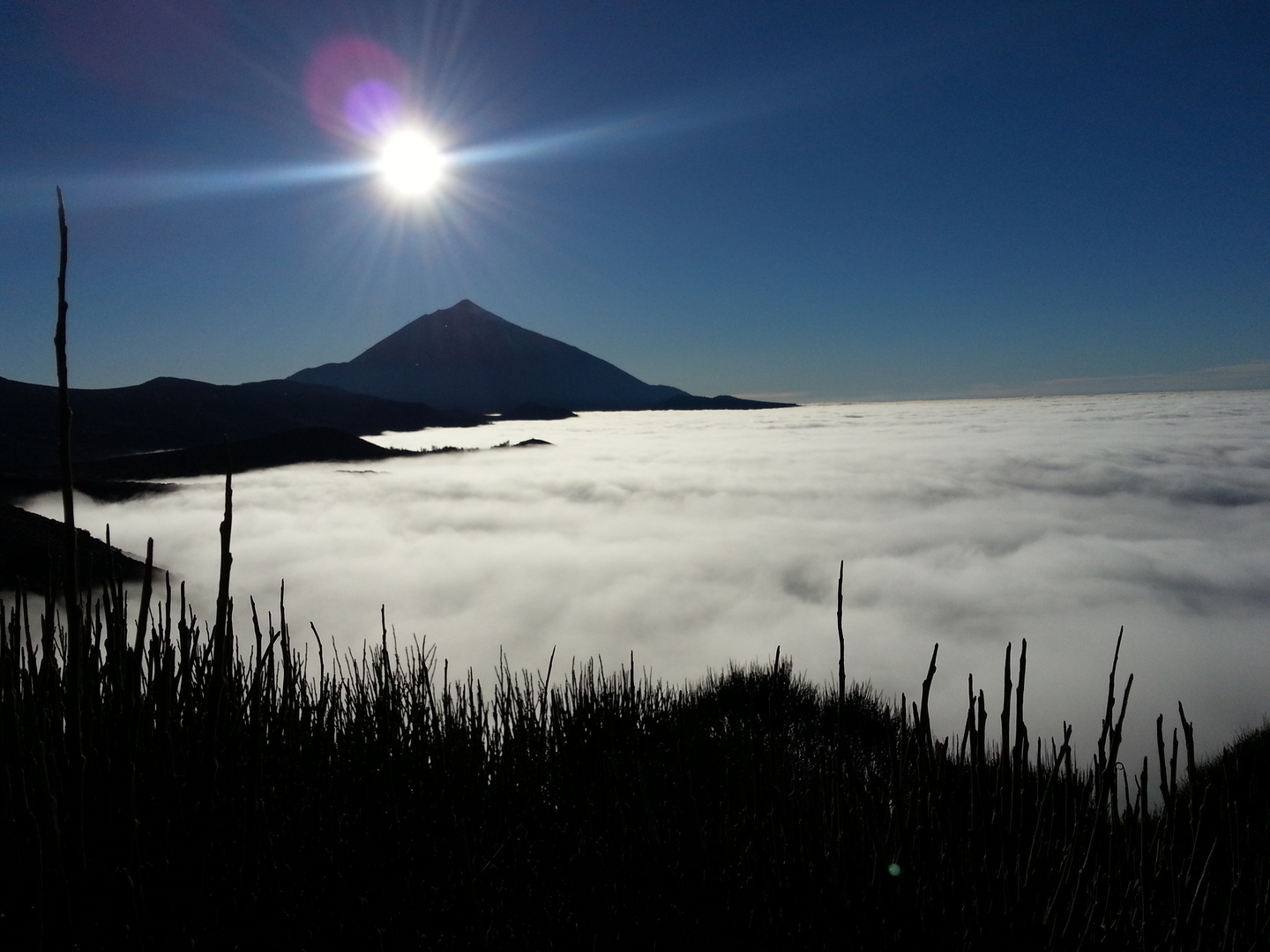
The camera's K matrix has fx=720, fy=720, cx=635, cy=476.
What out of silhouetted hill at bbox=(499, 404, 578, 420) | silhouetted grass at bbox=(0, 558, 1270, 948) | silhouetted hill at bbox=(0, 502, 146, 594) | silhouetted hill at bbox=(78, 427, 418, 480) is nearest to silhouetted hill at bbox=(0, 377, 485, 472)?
silhouetted hill at bbox=(78, 427, 418, 480)

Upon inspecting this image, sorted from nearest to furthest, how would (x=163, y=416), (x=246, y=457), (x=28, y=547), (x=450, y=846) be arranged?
1. (x=450, y=846)
2. (x=28, y=547)
3. (x=246, y=457)
4. (x=163, y=416)

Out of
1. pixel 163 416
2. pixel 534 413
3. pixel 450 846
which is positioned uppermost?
pixel 534 413

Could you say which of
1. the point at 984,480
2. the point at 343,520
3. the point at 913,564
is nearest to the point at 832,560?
the point at 913,564

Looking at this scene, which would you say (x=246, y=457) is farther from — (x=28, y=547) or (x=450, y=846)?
(x=450, y=846)

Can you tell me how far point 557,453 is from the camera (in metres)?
99.9

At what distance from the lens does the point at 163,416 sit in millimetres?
77750

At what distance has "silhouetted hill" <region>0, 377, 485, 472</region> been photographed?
6309 cm

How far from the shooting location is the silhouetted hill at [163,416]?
207 ft

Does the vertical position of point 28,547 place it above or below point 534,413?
below

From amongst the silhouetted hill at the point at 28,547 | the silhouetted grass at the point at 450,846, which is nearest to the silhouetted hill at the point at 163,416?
the silhouetted hill at the point at 28,547

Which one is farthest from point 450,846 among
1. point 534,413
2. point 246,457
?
point 534,413

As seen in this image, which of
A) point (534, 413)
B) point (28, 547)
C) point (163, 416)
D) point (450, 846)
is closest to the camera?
point (450, 846)

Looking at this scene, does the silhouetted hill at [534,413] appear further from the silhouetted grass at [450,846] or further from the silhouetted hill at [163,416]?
the silhouetted grass at [450,846]

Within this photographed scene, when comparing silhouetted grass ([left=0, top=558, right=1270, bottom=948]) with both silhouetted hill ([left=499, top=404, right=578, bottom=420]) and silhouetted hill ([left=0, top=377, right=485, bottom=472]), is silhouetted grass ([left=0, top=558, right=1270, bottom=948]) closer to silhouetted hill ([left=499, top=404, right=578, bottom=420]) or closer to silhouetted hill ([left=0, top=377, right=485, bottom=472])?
silhouetted hill ([left=0, top=377, right=485, bottom=472])
